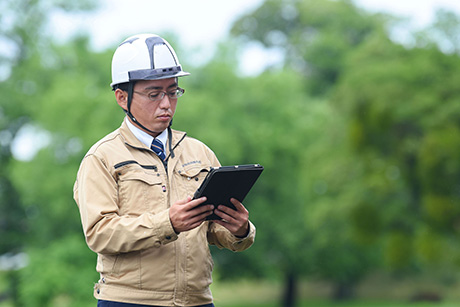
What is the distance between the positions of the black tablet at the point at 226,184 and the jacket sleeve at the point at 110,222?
0.21 m

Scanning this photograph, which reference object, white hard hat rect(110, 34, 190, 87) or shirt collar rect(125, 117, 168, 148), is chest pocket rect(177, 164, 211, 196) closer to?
shirt collar rect(125, 117, 168, 148)

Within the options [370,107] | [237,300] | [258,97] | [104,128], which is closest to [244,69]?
[258,97]

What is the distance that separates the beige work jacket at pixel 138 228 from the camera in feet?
10.4

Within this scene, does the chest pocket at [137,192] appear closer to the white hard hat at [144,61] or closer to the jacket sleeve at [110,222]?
the jacket sleeve at [110,222]

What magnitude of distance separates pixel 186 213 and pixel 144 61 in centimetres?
77

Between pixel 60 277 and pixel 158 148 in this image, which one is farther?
pixel 60 277

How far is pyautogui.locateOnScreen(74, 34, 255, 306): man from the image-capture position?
10.4ft

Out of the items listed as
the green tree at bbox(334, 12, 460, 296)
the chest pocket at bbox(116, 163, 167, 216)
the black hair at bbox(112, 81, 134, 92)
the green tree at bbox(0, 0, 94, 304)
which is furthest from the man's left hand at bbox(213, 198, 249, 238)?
the green tree at bbox(0, 0, 94, 304)

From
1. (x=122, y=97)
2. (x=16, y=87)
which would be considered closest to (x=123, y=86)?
(x=122, y=97)

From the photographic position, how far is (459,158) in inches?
1061

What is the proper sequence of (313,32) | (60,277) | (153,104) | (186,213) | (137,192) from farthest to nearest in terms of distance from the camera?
(313,32), (60,277), (153,104), (137,192), (186,213)

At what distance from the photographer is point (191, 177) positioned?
11.4 feet

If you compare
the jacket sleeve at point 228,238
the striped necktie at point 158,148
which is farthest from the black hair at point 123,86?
the jacket sleeve at point 228,238

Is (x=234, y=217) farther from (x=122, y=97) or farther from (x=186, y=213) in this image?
(x=122, y=97)
